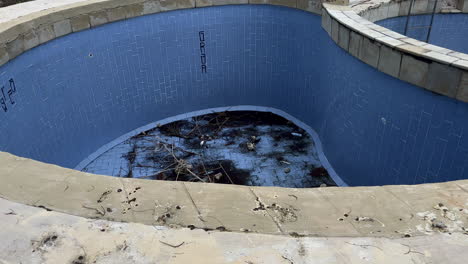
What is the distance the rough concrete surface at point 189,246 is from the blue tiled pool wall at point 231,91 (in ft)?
9.71

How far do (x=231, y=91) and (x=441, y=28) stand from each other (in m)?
4.98

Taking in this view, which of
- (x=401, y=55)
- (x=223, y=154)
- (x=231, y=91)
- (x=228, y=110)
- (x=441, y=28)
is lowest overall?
(x=223, y=154)

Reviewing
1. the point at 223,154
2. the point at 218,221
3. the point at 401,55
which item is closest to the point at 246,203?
the point at 218,221

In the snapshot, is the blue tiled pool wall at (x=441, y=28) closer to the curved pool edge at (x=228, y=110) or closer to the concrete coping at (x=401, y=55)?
the concrete coping at (x=401, y=55)

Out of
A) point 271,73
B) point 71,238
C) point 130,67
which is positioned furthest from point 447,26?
point 71,238

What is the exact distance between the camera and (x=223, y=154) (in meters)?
8.09

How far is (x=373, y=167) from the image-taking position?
245 inches

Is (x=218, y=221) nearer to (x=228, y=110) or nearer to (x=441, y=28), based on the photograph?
(x=228, y=110)

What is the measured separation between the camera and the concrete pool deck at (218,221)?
8.39 feet

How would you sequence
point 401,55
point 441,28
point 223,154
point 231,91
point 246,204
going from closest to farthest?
point 246,204
point 401,55
point 223,154
point 441,28
point 231,91

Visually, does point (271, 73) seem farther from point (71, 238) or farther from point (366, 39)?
point (71, 238)

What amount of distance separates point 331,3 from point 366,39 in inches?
76.0

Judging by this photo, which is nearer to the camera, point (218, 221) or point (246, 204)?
point (218, 221)

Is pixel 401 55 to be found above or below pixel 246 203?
above
